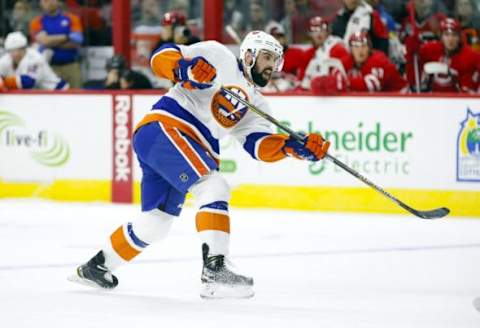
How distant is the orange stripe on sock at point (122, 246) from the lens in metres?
5.12

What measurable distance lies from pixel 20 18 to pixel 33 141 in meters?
→ 2.11

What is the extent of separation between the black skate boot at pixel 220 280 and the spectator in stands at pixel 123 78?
13.7 feet

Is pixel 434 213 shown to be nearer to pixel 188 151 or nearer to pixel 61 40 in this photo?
pixel 188 151

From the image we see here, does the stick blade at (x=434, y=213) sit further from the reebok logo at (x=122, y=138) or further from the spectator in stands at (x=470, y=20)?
the spectator in stands at (x=470, y=20)

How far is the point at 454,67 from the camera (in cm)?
852

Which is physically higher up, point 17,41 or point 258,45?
point 258,45

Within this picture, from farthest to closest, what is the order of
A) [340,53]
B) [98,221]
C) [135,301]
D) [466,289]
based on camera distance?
[340,53], [98,221], [466,289], [135,301]

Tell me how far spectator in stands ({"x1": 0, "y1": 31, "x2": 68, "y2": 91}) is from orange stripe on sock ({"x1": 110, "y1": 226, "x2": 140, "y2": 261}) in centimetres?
441

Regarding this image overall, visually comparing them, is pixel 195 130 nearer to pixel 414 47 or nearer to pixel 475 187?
pixel 475 187

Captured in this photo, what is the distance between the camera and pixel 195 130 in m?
5.11

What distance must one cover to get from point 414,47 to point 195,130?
13.4 ft

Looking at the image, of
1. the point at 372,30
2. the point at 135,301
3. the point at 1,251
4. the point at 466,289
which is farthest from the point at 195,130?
the point at 372,30

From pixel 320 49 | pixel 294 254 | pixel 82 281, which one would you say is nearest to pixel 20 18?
pixel 320 49

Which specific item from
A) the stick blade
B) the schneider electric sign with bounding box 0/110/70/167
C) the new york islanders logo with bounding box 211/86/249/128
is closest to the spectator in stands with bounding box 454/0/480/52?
the schneider electric sign with bounding box 0/110/70/167
